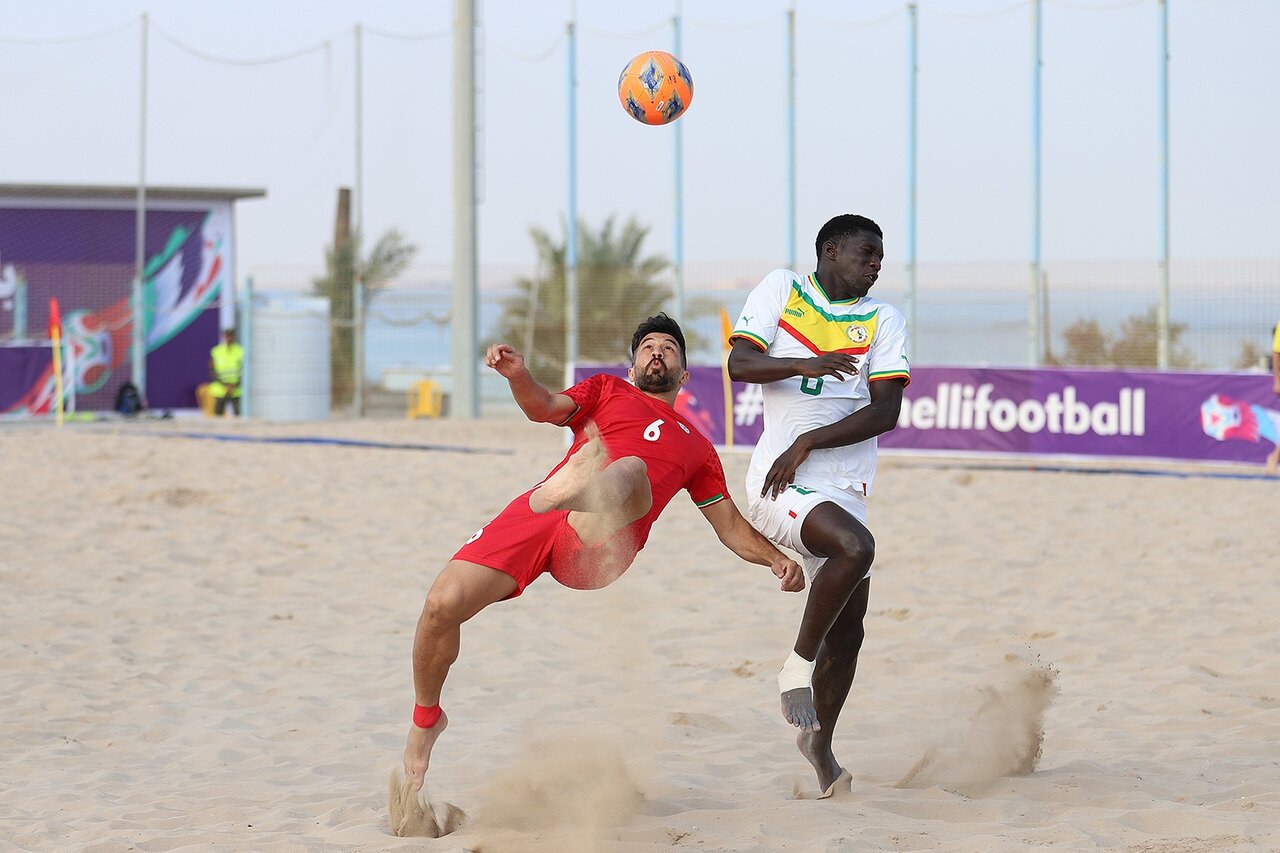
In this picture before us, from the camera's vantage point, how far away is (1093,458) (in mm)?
14266

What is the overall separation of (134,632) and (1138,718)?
4.75 m

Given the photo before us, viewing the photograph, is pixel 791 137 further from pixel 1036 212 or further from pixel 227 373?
pixel 227 373

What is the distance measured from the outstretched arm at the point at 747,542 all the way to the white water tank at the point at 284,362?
19207mm

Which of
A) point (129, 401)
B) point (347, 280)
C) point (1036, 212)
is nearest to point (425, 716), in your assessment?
point (1036, 212)

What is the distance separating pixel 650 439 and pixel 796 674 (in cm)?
84

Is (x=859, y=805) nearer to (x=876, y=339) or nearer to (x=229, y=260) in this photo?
(x=876, y=339)

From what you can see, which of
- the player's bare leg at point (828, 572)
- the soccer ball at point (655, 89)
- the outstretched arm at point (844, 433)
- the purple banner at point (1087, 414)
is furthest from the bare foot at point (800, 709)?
the purple banner at point (1087, 414)

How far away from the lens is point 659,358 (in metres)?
4.21

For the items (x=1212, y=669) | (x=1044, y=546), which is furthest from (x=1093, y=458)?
(x=1212, y=669)

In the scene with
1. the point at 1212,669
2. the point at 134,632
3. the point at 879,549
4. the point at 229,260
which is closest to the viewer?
the point at 1212,669

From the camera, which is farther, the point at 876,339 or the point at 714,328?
the point at 714,328

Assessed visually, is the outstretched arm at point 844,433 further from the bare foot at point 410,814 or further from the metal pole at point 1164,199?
the metal pole at point 1164,199

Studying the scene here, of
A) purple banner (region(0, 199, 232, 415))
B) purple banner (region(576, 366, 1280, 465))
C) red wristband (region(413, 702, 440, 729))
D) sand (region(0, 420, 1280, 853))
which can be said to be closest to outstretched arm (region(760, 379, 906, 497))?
sand (region(0, 420, 1280, 853))

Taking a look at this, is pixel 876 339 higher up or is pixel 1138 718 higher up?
pixel 876 339
